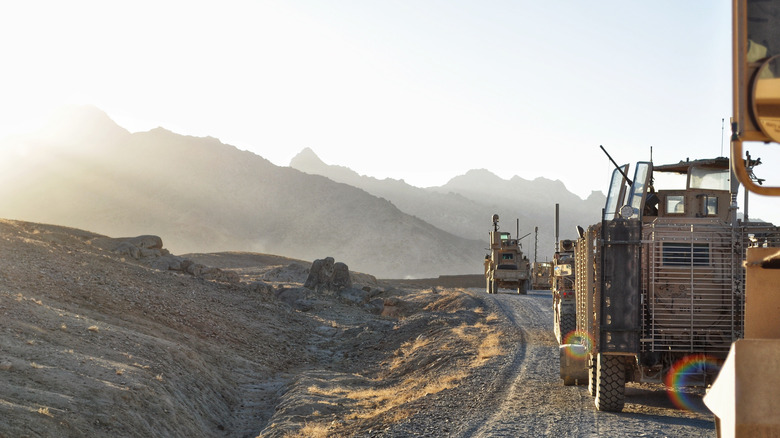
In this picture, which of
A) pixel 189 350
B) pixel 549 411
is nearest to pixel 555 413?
pixel 549 411

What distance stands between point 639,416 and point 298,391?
9.38 m

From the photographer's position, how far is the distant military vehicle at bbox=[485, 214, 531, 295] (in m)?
43.6

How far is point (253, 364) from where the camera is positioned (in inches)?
900

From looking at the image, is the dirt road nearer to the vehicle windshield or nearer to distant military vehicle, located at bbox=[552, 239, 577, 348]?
distant military vehicle, located at bbox=[552, 239, 577, 348]

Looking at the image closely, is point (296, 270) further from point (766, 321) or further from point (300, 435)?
point (766, 321)

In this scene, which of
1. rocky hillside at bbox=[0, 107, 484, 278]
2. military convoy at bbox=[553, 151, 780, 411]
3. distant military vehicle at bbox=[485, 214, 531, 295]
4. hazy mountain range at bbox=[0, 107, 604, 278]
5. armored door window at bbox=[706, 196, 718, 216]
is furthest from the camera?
rocky hillside at bbox=[0, 107, 484, 278]

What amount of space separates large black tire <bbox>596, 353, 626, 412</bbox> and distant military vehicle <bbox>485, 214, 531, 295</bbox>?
105ft

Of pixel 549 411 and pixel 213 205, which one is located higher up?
pixel 213 205

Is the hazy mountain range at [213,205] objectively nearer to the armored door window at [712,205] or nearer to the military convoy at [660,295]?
the armored door window at [712,205]

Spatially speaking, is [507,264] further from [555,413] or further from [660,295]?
[660,295]

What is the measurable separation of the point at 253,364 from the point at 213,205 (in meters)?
131

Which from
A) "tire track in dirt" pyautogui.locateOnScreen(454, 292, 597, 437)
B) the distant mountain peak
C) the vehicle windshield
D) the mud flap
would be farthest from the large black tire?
the distant mountain peak

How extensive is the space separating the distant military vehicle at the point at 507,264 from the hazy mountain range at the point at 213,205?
87.5 meters

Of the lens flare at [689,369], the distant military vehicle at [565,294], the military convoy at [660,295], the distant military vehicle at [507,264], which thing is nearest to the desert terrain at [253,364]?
the lens flare at [689,369]
